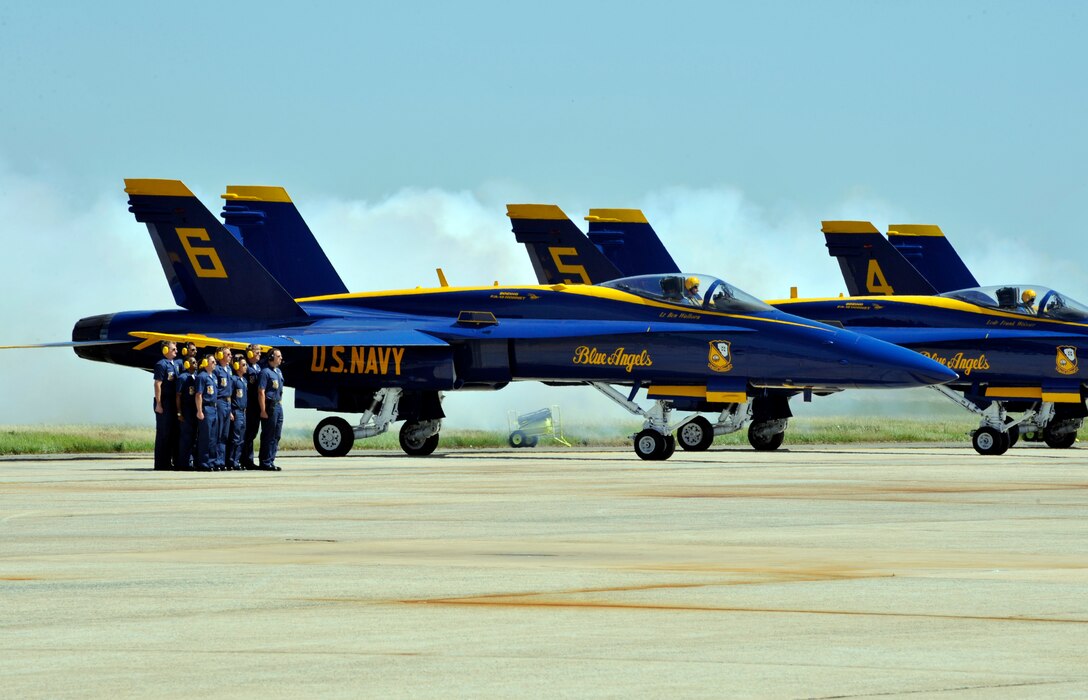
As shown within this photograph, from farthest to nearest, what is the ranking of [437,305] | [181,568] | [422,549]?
[437,305]
[422,549]
[181,568]

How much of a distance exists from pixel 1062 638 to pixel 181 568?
512 centimetres

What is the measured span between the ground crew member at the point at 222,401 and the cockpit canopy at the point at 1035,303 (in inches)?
643

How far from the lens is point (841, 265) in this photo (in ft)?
147

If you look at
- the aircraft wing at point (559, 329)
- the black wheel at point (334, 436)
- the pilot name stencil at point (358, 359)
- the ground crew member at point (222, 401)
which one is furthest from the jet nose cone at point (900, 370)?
the ground crew member at point (222, 401)

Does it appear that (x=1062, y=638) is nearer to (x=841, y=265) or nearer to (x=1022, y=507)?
(x=1022, y=507)

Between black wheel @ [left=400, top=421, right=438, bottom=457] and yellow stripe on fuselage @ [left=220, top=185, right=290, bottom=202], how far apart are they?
20.9 feet

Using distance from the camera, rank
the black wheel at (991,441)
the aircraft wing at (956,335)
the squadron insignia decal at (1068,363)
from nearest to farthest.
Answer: the black wheel at (991,441) < the squadron insignia decal at (1068,363) < the aircraft wing at (956,335)

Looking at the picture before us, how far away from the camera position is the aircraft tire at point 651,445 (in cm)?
2962

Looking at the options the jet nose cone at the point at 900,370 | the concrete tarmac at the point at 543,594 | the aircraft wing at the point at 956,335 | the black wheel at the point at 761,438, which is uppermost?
the aircraft wing at the point at 956,335

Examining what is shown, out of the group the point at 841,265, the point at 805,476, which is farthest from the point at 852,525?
the point at 841,265

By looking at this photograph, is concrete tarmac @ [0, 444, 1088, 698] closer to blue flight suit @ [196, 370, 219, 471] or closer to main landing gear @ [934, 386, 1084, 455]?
blue flight suit @ [196, 370, 219, 471]

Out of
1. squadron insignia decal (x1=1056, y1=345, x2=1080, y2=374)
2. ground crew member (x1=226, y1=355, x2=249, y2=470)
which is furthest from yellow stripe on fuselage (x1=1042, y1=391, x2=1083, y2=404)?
ground crew member (x1=226, y1=355, x2=249, y2=470)

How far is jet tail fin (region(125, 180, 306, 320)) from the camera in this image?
32.3 meters

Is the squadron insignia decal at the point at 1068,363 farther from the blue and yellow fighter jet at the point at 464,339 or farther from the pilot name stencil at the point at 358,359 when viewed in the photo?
the pilot name stencil at the point at 358,359
